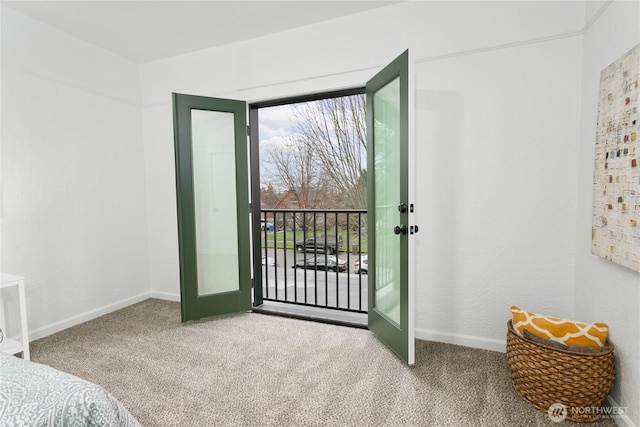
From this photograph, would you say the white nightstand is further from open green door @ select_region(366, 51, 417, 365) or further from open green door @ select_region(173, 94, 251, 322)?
open green door @ select_region(366, 51, 417, 365)

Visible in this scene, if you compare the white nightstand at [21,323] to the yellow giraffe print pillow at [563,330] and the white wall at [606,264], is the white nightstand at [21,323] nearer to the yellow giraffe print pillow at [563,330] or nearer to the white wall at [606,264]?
the yellow giraffe print pillow at [563,330]

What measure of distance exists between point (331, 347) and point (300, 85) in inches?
87.0

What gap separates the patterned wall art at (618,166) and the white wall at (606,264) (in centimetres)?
8

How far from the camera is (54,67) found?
281 cm

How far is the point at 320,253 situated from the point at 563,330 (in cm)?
246

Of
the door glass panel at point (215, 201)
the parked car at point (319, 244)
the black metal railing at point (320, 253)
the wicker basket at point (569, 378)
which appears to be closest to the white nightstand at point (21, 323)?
the door glass panel at point (215, 201)

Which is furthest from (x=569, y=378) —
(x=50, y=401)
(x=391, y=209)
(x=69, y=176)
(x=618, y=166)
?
(x=69, y=176)

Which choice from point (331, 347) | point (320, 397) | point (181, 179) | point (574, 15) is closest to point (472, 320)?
point (331, 347)

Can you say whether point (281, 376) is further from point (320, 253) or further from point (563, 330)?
point (320, 253)

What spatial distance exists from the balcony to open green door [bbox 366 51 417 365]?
2.05ft

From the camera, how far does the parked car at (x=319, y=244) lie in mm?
3703

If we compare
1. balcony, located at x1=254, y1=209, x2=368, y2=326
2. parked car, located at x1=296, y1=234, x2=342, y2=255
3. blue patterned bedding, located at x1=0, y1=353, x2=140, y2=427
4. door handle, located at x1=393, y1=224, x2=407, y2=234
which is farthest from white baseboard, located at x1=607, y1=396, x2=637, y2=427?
parked car, located at x1=296, y1=234, x2=342, y2=255

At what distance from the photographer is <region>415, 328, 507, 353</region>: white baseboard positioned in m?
2.35

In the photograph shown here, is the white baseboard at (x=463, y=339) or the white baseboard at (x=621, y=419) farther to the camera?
the white baseboard at (x=463, y=339)
